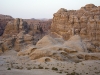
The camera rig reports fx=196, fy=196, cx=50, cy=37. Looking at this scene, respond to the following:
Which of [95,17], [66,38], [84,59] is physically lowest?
[84,59]

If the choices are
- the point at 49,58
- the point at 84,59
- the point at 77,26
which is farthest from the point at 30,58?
the point at 77,26

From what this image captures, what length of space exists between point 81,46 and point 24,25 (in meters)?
21.6

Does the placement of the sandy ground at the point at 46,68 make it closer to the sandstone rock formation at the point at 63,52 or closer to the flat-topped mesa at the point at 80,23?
the sandstone rock formation at the point at 63,52

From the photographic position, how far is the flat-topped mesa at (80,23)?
40125mm

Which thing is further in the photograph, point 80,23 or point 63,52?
point 80,23

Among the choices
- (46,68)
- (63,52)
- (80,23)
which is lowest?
(46,68)

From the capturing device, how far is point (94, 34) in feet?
130

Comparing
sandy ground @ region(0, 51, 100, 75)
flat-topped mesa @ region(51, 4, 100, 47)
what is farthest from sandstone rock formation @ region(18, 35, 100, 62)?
flat-topped mesa @ region(51, 4, 100, 47)

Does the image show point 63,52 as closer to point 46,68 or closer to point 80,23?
point 46,68

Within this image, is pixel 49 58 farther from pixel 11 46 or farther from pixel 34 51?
pixel 11 46

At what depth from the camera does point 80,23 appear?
42.3 meters

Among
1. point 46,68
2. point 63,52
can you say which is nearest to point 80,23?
point 63,52

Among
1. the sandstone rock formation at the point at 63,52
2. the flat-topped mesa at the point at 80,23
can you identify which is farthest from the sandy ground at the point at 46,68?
the flat-topped mesa at the point at 80,23

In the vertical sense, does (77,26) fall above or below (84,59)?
above
